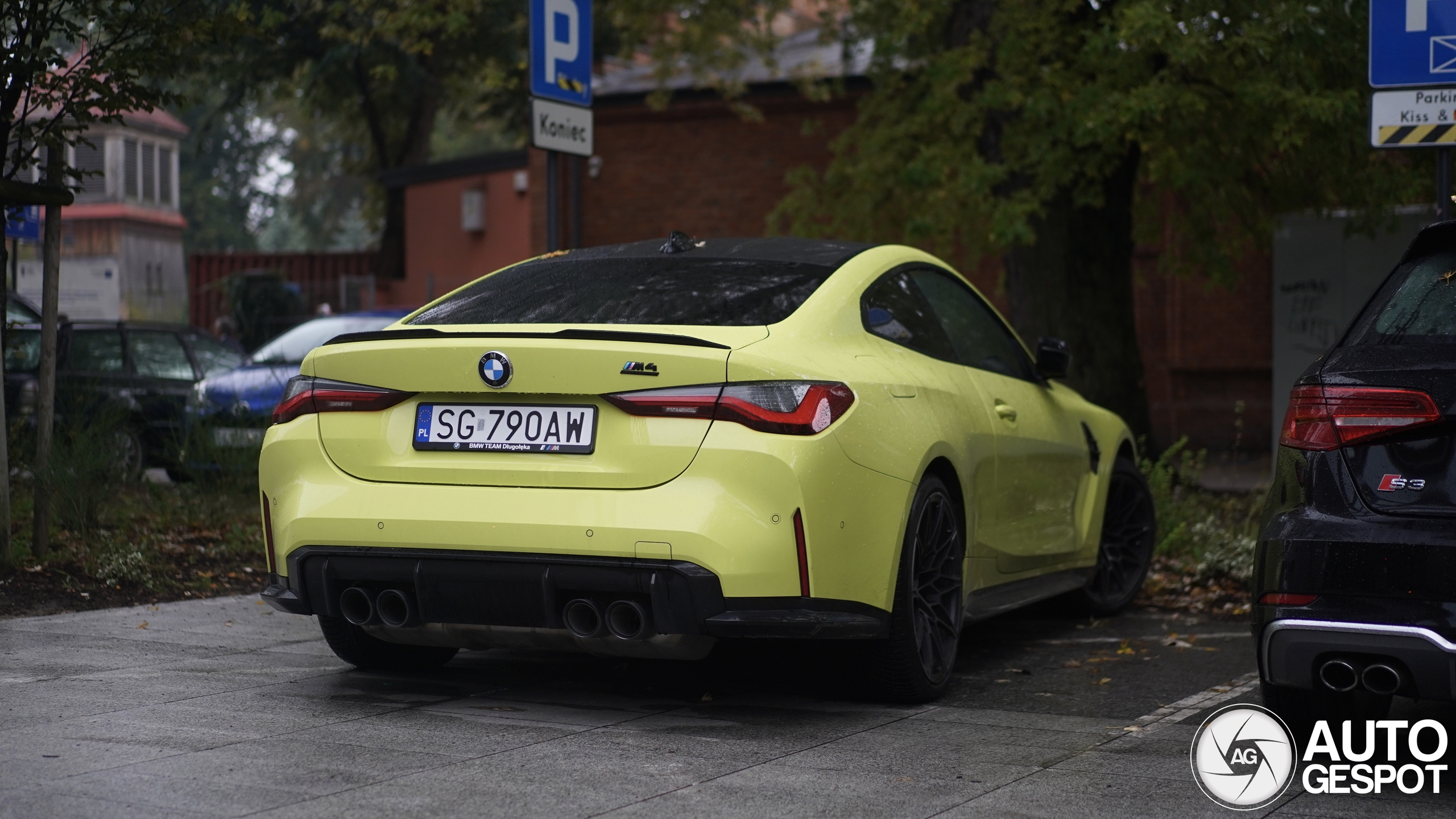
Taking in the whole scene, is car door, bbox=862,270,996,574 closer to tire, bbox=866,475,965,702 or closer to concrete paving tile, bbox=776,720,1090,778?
tire, bbox=866,475,965,702

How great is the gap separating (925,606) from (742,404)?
1098mm

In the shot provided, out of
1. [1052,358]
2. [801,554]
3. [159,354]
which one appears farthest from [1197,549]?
[159,354]

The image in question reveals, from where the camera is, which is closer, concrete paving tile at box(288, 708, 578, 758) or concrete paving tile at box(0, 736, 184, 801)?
concrete paving tile at box(0, 736, 184, 801)

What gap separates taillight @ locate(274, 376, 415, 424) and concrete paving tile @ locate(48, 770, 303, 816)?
1.31 m

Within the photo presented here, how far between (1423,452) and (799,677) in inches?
93.8

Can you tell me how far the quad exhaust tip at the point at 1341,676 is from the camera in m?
4.08

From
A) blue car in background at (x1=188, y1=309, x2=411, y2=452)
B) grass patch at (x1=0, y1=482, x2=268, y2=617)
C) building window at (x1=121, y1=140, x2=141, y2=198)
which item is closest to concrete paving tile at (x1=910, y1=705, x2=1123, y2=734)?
blue car in background at (x1=188, y1=309, x2=411, y2=452)

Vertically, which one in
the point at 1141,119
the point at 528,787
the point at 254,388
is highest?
the point at 1141,119

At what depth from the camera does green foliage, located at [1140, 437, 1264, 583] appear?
8.68 meters

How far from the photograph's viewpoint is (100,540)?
322 inches

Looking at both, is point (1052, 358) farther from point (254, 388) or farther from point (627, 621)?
point (254, 388)

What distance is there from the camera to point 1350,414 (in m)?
4.20

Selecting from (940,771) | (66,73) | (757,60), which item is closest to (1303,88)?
(66,73)

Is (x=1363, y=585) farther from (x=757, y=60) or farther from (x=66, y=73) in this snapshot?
(x=757, y=60)
